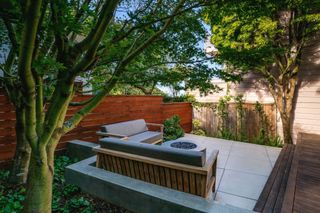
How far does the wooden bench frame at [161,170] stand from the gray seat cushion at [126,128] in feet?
4.75

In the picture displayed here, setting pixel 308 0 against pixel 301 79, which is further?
pixel 301 79

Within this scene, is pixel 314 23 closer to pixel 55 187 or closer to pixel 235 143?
pixel 235 143

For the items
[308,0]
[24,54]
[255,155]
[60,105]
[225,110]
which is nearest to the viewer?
[24,54]

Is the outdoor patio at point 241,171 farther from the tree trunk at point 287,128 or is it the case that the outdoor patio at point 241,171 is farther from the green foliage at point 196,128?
the green foliage at point 196,128

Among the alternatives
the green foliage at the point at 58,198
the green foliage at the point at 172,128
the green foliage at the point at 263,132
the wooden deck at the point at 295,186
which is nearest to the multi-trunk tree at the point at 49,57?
the green foliage at the point at 58,198

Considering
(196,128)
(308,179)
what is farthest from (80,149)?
(196,128)

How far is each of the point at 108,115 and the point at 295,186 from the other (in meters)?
4.06

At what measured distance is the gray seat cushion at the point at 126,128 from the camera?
4.29 metres

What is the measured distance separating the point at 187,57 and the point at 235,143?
4.49 m

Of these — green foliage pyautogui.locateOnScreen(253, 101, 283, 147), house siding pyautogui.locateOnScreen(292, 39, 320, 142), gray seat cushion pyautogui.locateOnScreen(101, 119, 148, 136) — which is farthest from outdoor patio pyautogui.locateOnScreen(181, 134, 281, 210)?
gray seat cushion pyautogui.locateOnScreen(101, 119, 148, 136)

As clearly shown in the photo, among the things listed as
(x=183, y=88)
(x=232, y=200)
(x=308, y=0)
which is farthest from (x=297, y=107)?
(x=183, y=88)

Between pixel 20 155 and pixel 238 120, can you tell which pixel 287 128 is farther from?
pixel 20 155

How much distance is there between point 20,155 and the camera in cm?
263

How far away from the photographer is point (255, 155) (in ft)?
16.1
